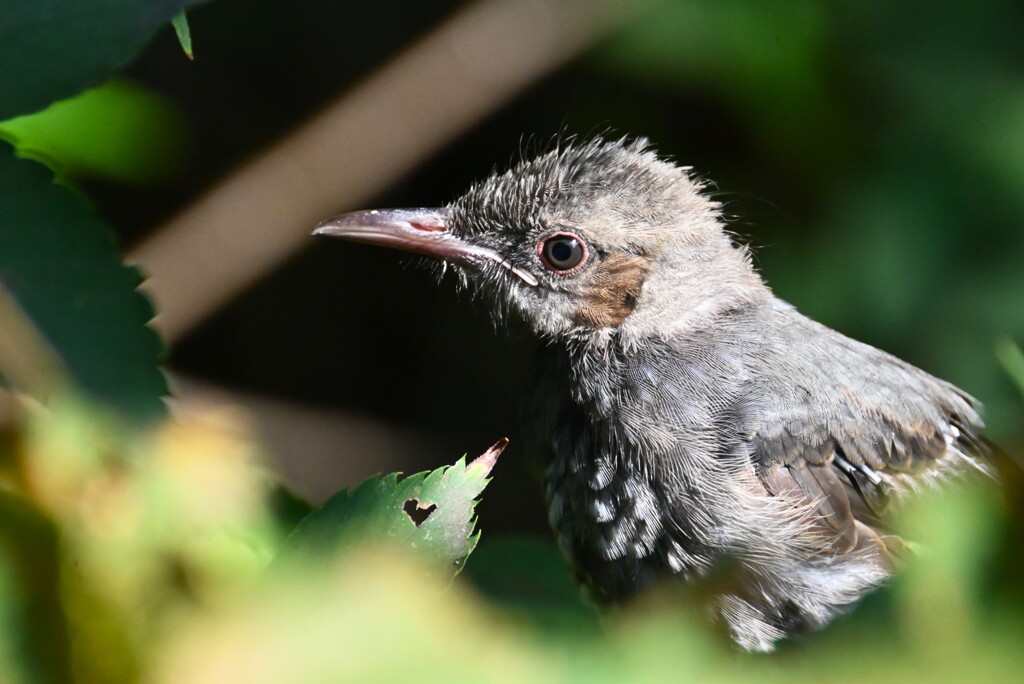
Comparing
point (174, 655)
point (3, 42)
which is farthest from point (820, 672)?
point (3, 42)

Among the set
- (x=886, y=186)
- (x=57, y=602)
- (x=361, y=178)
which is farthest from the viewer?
(x=361, y=178)

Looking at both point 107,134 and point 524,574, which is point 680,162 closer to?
point 107,134

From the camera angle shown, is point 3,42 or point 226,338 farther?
point 226,338

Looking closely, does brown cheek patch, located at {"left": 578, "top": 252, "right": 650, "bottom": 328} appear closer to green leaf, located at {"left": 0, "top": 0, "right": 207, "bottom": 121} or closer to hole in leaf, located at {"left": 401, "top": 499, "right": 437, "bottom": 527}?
hole in leaf, located at {"left": 401, "top": 499, "right": 437, "bottom": 527}

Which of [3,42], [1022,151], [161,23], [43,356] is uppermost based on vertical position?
[1022,151]

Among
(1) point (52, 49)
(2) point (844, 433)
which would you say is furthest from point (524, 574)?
(1) point (52, 49)

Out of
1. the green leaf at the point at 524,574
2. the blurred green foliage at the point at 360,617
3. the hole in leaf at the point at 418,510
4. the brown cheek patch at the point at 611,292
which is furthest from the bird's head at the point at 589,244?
the blurred green foliage at the point at 360,617

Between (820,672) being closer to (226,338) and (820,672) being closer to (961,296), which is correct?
(961,296)
